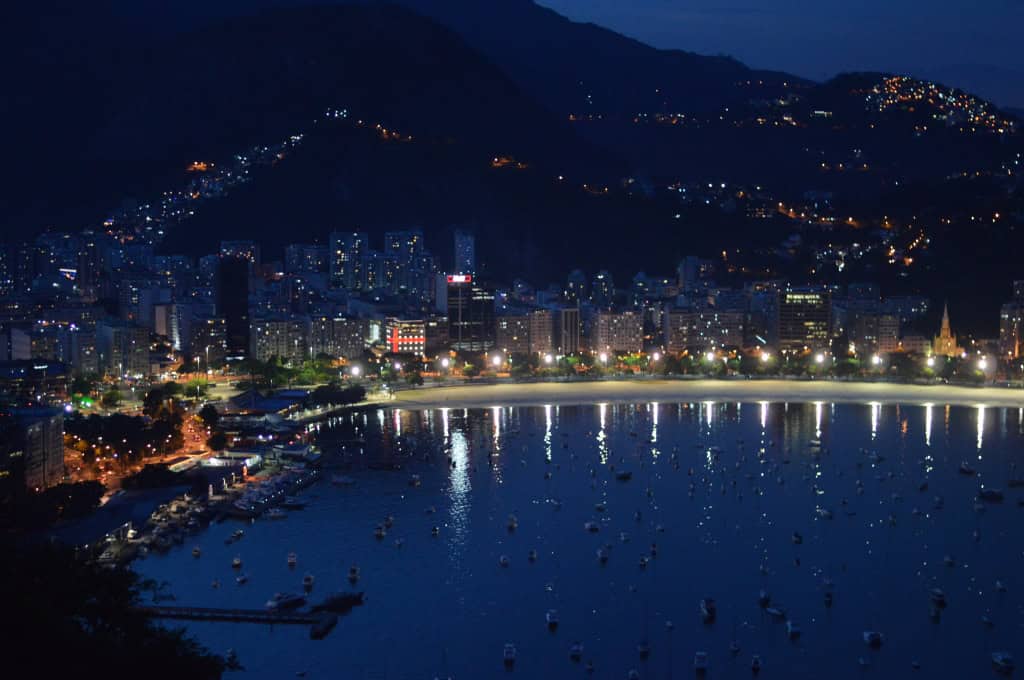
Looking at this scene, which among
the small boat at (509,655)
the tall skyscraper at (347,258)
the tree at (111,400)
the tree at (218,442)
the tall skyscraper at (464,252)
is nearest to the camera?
the small boat at (509,655)

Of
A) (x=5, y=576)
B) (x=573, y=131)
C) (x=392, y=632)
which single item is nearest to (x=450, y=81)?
(x=573, y=131)

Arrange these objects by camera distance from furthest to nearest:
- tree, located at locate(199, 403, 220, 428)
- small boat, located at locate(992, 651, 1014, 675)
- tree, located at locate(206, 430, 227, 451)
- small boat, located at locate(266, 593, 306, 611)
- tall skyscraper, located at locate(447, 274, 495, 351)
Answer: tall skyscraper, located at locate(447, 274, 495, 351) → tree, located at locate(199, 403, 220, 428) → tree, located at locate(206, 430, 227, 451) → small boat, located at locate(266, 593, 306, 611) → small boat, located at locate(992, 651, 1014, 675)

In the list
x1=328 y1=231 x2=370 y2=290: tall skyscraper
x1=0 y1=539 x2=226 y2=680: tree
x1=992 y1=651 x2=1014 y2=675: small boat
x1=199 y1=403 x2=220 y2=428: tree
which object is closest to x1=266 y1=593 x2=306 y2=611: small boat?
x1=0 y1=539 x2=226 y2=680: tree

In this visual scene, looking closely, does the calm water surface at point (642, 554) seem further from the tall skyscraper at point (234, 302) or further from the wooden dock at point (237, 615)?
the tall skyscraper at point (234, 302)

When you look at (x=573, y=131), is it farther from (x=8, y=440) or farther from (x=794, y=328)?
(x=8, y=440)

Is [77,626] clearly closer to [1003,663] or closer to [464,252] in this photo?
[1003,663]

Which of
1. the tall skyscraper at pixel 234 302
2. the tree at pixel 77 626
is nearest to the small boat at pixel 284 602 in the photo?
the tree at pixel 77 626

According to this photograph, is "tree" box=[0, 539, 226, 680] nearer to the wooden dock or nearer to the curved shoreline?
the wooden dock
